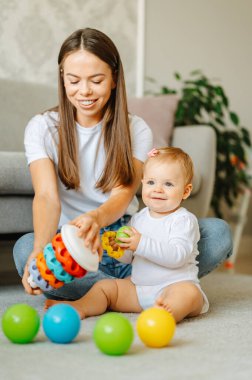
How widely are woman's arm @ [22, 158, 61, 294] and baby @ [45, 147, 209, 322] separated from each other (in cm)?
18

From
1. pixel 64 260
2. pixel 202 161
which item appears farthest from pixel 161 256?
pixel 202 161

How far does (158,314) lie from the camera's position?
118cm

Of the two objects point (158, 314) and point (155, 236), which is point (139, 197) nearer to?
point (155, 236)

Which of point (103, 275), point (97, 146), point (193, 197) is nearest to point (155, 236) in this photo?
point (103, 275)

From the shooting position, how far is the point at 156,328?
1.16 metres

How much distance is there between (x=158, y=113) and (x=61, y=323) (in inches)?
66.7

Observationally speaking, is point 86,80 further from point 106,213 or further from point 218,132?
point 218,132

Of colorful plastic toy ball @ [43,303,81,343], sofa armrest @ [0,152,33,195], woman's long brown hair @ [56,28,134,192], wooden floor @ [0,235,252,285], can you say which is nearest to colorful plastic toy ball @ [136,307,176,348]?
colorful plastic toy ball @ [43,303,81,343]

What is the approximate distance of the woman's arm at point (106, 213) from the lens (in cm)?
128

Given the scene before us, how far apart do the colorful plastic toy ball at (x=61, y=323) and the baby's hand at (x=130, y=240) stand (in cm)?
29

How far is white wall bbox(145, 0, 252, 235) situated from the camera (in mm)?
3531

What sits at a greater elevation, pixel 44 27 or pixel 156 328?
pixel 44 27

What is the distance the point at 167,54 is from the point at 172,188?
2.19 metres

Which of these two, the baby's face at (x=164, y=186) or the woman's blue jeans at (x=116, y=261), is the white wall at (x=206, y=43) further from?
the baby's face at (x=164, y=186)
